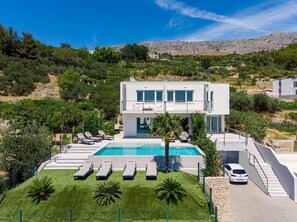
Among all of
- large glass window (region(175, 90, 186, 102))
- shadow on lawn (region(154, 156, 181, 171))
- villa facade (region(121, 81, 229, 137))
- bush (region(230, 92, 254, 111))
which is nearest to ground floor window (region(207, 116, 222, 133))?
villa facade (region(121, 81, 229, 137))

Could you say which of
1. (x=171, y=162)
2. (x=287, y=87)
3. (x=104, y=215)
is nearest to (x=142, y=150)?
(x=171, y=162)

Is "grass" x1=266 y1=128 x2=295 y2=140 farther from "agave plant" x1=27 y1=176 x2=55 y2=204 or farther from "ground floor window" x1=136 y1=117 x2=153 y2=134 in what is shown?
"agave plant" x1=27 y1=176 x2=55 y2=204

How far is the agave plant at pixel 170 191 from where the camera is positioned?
50.7 feet

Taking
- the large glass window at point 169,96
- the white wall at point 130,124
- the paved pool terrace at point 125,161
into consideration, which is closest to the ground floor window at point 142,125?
the white wall at point 130,124

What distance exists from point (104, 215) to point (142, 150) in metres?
8.74

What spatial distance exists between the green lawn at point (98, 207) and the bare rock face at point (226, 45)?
477 ft

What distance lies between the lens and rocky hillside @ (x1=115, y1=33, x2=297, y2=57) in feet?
519

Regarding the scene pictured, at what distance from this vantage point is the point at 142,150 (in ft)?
74.6

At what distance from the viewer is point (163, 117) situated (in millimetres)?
18641

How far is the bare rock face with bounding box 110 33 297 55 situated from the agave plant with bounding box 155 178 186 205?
5737 inches

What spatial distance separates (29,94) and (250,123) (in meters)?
40.6

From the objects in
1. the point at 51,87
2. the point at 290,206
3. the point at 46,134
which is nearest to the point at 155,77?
the point at 51,87

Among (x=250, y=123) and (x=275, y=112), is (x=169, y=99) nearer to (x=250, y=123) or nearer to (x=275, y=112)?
(x=250, y=123)

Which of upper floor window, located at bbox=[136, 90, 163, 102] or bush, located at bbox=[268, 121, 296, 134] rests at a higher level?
upper floor window, located at bbox=[136, 90, 163, 102]
